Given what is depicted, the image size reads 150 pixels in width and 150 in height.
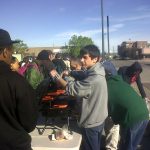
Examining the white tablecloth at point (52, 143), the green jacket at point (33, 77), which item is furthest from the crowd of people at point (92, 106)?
the green jacket at point (33, 77)

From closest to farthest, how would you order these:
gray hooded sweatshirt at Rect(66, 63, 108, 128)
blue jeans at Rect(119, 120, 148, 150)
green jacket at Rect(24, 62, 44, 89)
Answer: gray hooded sweatshirt at Rect(66, 63, 108, 128) → blue jeans at Rect(119, 120, 148, 150) → green jacket at Rect(24, 62, 44, 89)

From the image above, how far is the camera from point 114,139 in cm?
492

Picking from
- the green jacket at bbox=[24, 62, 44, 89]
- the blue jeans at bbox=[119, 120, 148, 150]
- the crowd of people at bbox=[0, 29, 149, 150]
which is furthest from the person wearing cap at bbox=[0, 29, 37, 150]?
the green jacket at bbox=[24, 62, 44, 89]

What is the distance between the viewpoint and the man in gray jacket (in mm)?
3273

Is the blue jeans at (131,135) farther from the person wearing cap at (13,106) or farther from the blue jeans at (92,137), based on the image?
the person wearing cap at (13,106)

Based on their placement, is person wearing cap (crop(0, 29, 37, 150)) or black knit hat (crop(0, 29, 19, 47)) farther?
black knit hat (crop(0, 29, 19, 47))

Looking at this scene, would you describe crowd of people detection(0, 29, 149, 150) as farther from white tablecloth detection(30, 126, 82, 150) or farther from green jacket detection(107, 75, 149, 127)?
white tablecloth detection(30, 126, 82, 150)

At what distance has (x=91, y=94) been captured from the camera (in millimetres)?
3311

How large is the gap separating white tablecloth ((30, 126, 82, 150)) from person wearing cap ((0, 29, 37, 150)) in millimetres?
1069

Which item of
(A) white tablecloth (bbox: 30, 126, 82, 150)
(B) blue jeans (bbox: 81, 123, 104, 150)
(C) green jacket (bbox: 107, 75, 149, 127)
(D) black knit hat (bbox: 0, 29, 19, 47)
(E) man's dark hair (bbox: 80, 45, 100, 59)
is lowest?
(A) white tablecloth (bbox: 30, 126, 82, 150)

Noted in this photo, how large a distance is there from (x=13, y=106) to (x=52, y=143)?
4.87 feet

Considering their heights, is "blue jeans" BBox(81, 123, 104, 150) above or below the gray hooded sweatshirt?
below

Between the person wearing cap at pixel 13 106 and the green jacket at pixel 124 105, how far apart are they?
1350mm

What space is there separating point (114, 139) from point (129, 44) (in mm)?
55354
